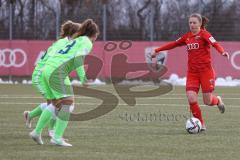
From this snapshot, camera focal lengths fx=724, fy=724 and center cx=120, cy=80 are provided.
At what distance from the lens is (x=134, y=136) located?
10.7m

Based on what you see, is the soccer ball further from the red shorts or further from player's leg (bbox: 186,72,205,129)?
the red shorts

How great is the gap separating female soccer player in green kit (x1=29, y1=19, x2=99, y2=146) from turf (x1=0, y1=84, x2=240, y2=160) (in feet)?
0.81

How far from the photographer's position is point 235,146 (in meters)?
9.48

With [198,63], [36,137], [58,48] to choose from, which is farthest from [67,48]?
[198,63]

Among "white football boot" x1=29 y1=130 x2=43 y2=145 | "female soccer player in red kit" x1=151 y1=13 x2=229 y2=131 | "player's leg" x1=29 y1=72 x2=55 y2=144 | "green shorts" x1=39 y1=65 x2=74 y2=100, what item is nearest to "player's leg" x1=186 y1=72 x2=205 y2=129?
"female soccer player in red kit" x1=151 y1=13 x2=229 y2=131

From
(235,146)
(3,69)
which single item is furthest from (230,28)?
(235,146)

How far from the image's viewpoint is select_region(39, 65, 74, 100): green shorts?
9.60m

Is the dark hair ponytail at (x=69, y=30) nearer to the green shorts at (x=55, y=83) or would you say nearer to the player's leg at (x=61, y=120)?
the green shorts at (x=55, y=83)

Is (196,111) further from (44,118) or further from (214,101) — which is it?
(44,118)

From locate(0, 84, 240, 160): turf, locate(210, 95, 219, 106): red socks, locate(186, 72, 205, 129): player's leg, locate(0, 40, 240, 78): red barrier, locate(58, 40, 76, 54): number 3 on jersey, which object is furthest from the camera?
locate(0, 40, 240, 78): red barrier

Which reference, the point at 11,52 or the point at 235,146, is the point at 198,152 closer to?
the point at 235,146

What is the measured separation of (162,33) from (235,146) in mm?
20473

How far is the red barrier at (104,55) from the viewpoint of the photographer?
28594mm

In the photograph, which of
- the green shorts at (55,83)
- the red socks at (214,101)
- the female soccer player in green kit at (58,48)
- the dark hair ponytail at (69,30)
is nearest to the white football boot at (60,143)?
the green shorts at (55,83)
